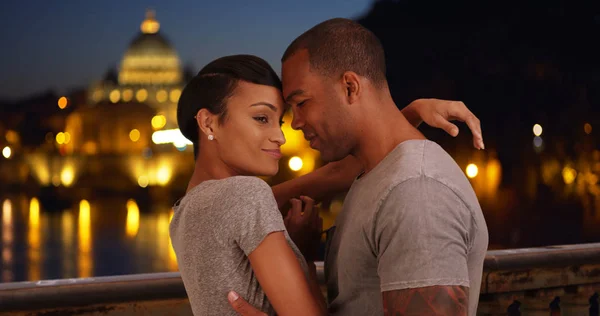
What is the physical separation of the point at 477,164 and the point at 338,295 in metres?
46.1

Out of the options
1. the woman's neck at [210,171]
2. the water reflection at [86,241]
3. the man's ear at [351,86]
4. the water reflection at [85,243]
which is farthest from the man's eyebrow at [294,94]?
the water reflection at [85,243]

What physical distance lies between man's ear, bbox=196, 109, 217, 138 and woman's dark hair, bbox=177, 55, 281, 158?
0.4 inches

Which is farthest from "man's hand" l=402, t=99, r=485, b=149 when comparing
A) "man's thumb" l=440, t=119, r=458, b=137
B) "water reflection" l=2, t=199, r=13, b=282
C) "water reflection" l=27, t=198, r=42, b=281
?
"water reflection" l=2, t=199, r=13, b=282

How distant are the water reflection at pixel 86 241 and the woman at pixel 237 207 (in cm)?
3909

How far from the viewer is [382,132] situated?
2.10 metres

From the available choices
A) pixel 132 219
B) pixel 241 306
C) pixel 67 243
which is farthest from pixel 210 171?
pixel 132 219

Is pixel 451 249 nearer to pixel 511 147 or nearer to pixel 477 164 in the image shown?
pixel 511 147

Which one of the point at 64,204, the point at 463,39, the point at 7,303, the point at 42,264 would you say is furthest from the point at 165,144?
the point at 7,303

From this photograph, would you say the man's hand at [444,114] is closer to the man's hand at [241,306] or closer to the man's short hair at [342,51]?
the man's short hair at [342,51]

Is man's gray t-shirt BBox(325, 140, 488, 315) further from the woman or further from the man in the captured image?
the woman

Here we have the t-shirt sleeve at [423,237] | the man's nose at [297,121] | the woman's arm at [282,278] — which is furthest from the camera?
the man's nose at [297,121]

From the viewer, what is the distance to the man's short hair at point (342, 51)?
6.83ft

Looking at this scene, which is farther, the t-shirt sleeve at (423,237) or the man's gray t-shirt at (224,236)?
the man's gray t-shirt at (224,236)

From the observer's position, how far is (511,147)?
40406 millimetres
